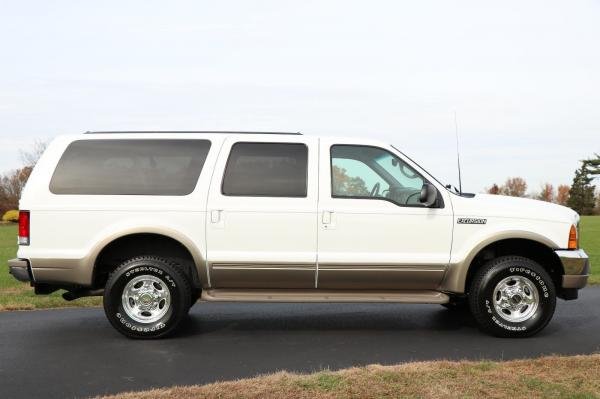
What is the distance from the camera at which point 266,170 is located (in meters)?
6.81

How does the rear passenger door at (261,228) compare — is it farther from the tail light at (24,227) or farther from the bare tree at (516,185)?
the bare tree at (516,185)

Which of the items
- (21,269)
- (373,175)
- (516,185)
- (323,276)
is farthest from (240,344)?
(516,185)

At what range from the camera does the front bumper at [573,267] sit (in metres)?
6.77

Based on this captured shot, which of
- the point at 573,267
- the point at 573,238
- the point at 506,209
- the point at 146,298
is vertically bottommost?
the point at 146,298

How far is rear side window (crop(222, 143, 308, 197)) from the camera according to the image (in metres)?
6.73

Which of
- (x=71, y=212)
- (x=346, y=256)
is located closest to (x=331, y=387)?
(x=346, y=256)

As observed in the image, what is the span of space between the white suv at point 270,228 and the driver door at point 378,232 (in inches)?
0.5

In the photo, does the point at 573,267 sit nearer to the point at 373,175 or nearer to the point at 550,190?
the point at 373,175

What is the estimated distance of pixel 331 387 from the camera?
478 cm

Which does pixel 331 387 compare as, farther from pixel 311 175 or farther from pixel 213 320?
pixel 213 320

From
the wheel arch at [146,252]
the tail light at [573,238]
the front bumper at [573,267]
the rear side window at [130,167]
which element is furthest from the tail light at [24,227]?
the tail light at [573,238]

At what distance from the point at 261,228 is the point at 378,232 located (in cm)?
118

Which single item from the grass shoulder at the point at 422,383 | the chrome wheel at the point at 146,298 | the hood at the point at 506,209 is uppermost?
the hood at the point at 506,209

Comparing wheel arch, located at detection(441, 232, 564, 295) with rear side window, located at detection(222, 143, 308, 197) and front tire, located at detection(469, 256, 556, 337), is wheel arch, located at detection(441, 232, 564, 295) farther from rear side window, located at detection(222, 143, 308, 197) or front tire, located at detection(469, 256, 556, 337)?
rear side window, located at detection(222, 143, 308, 197)
